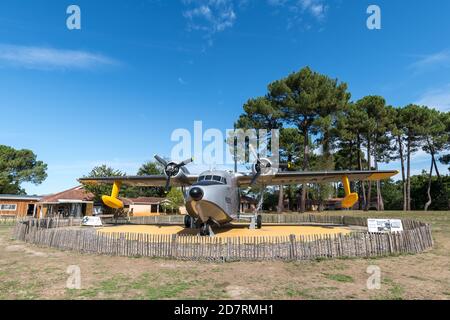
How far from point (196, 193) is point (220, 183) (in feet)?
10.3

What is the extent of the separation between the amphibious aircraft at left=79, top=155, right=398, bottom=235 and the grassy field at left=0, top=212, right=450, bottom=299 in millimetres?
4041

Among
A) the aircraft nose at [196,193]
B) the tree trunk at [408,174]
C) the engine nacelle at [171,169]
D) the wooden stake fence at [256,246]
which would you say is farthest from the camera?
the tree trunk at [408,174]

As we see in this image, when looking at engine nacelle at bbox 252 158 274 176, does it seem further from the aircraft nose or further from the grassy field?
the grassy field

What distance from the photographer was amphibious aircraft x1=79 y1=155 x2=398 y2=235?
14626mm

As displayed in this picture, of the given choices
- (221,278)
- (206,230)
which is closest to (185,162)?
(206,230)

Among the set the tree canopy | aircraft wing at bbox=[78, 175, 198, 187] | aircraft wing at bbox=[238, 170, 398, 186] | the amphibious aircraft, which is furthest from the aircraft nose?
the tree canopy

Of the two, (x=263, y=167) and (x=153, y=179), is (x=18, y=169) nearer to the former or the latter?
(x=153, y=179)

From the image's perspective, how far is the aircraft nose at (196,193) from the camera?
13.3 metres

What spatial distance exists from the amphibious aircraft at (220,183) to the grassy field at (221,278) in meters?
4.04

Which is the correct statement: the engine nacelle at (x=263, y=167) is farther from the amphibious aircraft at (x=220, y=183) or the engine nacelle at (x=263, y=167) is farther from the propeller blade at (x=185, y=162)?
the propeller blade at (x=185, y=162)

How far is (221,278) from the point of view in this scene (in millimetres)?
9094

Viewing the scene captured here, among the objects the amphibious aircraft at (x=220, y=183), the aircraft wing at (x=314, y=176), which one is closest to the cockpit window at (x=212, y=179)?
the amphibious aircraft at (x=220, y=183)
